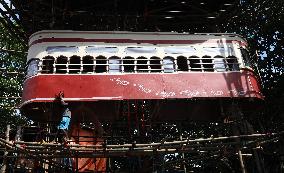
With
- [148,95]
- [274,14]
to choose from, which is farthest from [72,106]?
[274,14]

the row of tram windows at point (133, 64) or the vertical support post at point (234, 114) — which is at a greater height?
the row of tram windows at point (133, 64)

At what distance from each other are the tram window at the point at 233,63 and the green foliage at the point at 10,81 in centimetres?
1081

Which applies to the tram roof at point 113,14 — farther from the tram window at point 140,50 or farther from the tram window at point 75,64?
the tram window at point 75,64

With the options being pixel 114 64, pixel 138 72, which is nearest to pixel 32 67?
pixel 114 64

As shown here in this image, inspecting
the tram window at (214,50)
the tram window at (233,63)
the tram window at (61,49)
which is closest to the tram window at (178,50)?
the tram window at (214,50)

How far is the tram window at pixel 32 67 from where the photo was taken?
43.5 feet

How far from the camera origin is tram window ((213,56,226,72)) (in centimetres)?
1410

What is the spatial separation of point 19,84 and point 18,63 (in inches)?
81.0

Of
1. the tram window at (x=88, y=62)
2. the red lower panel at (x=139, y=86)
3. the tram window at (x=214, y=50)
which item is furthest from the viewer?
the tram window at (x=214, y=50)

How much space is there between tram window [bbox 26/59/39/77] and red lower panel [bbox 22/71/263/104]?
252mm

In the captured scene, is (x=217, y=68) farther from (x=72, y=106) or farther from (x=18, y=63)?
(x=18, y=63)

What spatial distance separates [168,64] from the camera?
46.2 ft

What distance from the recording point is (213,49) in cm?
1450

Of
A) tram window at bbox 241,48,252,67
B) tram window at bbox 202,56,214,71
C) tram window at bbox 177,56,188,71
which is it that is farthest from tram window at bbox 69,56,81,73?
tram window at bbox 241,48,252,67
